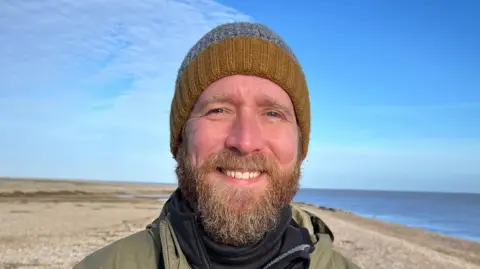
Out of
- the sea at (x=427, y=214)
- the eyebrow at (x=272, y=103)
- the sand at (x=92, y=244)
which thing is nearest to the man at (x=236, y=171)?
the eyebrow at (x=272, y=103)

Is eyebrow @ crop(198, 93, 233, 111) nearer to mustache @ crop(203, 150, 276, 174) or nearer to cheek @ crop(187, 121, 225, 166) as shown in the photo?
cheek @ crop(187, 121, 225, 166)

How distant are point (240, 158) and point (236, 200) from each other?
242 millimetres

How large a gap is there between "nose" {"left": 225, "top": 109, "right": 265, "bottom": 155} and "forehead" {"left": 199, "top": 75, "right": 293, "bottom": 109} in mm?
117

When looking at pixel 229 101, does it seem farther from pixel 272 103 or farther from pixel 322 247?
pixel 322 247

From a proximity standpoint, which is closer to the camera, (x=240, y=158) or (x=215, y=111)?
(x=240, y=158)

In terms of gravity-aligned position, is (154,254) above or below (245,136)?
below

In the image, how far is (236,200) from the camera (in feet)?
8.16

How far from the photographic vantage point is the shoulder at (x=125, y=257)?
7.91ft

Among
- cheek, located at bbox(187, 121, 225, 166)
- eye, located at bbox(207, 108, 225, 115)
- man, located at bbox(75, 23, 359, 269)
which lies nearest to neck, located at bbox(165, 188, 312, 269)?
man, located at bbox(75, 23, 359, 269)

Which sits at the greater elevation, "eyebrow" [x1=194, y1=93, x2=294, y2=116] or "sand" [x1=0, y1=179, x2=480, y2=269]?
"eyebrow" [x1=194, y1=93, x2=294, y2=116]

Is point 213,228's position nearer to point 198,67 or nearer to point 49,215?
point 198,67

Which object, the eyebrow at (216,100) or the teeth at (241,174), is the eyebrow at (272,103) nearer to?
the eyebrow at (216,100)

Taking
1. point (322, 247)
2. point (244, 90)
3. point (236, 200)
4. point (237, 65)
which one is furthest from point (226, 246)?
point (237, 65)

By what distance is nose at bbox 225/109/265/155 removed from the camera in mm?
2465
